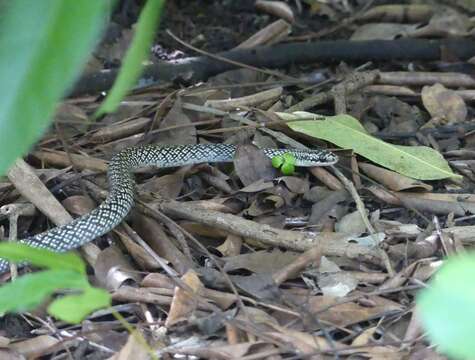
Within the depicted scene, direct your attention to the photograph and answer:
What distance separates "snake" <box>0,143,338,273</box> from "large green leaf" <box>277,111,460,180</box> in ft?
0.60

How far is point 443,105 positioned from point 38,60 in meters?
4.91

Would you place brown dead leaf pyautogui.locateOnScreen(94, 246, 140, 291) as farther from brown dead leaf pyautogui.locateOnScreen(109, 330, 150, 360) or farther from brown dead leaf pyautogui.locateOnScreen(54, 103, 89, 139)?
brown dead leaf pyautogui.locateOnScreen(54, 103, 89, 139)

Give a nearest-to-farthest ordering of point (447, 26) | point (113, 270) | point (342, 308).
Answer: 1. point (342, 308)
2. point (113, 270)
3. point (447, 26)

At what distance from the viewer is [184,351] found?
3.16 m

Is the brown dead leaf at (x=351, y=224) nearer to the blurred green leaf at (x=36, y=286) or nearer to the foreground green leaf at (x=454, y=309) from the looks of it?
the blurred green leaf at (x=36, y=286)

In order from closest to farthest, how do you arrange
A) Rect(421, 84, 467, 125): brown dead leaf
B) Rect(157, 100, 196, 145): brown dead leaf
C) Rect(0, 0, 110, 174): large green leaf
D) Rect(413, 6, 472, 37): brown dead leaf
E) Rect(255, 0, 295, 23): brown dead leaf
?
1. Rect(0, 0, 110, 174): large green leaf
2. Rect(157, 100, 196, 145): brown dead leaf
3. Rect(421, 84, 467, 125): brown dead leaf
4. Rect(413, 6, 472, 37): brown dead leaf
5. Rect(255, 0, 295, 23): brown dead leaf

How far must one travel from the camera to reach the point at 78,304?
6.48ft

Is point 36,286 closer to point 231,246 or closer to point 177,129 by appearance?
point 231,246

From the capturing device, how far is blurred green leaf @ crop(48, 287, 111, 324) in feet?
6.33

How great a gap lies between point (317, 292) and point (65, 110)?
2768 mm

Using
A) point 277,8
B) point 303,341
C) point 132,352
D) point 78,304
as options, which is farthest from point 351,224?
point 277,8

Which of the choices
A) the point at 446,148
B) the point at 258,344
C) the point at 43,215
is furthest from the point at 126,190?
the point at 446,148

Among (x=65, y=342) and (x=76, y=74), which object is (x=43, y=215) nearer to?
(x=65, y=342)

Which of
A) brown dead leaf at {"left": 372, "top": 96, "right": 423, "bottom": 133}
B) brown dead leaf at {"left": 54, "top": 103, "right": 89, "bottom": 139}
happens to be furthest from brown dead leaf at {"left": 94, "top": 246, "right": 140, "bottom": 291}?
brown dead leaf at {"left": 372, "top": 96, "right": 423, "bottom": 133}
